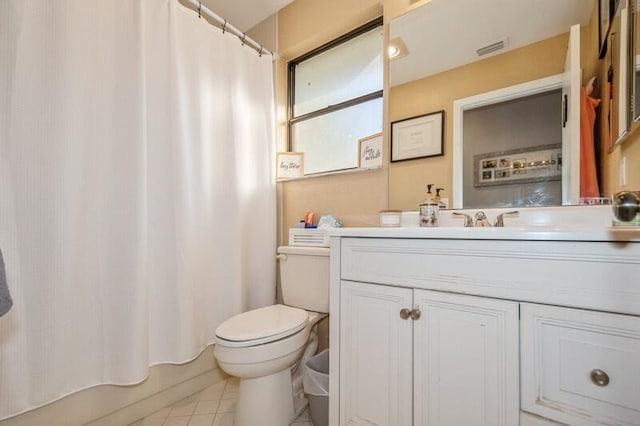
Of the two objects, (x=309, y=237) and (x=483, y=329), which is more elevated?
(x=309, y=237)

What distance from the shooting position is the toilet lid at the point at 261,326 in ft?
3.57

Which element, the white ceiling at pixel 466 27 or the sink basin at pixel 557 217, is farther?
the white ceiling at pixel 466 27

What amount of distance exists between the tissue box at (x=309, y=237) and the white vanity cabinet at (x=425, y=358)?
20.2 inches

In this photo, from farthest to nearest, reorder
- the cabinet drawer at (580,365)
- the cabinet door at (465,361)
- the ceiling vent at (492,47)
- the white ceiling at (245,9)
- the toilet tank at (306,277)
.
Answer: the white ceiling at (245,9)
the toilet tank at (306,277)
the ceiling vent at (492,47)
the cabinet door at (465,361)
the cabinet drawer at (580,365)

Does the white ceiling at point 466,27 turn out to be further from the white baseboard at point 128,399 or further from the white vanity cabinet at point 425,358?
the white baseboard at point 128,399

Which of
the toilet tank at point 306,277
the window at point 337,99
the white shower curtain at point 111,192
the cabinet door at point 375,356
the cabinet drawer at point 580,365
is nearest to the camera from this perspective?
the cabinet drawer at point 580,365

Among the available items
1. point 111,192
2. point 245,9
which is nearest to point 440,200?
point 111,192

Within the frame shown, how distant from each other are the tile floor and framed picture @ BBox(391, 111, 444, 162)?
1.35 metres

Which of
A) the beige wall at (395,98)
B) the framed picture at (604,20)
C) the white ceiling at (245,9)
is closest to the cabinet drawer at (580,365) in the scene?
the beige wall at (395,98)

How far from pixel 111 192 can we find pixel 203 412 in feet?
3.61

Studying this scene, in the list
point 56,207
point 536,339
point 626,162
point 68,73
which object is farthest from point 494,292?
point 68,73

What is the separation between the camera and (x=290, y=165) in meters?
1.92

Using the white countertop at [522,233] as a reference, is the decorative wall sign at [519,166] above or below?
above

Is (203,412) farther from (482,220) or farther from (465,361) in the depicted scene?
(482,220)
